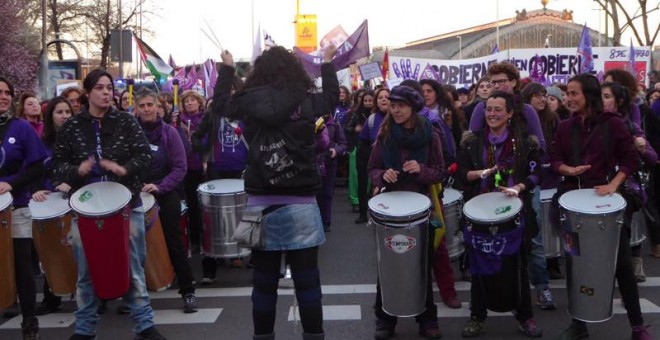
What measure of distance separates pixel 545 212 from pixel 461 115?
1.71 meters

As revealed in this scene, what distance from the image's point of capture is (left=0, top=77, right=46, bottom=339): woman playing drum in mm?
5914

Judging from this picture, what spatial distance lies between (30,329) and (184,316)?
1232 millimetres

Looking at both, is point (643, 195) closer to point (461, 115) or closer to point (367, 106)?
point (461, 115)

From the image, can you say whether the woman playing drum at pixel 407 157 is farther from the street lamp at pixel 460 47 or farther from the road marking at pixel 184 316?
the street lamp at pixel 460 47

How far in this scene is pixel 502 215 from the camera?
552 cm

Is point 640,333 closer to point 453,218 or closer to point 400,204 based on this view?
point 400,204

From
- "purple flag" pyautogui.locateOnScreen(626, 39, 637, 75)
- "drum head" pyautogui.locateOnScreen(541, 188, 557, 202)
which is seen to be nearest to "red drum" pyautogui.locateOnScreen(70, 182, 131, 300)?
"drum head" pyautogui.locateOnScreen(541, 188, 557, 202)

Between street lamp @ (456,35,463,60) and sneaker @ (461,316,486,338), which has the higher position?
street lamp @ (456,35,463,60)

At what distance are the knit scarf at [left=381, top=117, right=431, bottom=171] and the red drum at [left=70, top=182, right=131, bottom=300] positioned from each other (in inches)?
72.3

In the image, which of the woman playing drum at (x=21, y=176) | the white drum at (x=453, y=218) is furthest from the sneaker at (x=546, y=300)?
the woman playing drum at (x=21, y=176)

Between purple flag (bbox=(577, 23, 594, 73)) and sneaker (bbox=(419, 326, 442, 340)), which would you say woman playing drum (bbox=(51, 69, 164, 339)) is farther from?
purple flag (bbox=(577, 23, 594, 73))

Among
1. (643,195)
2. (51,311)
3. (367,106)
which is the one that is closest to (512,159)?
(643,195)

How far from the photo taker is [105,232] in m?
5.16

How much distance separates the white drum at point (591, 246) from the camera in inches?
207
